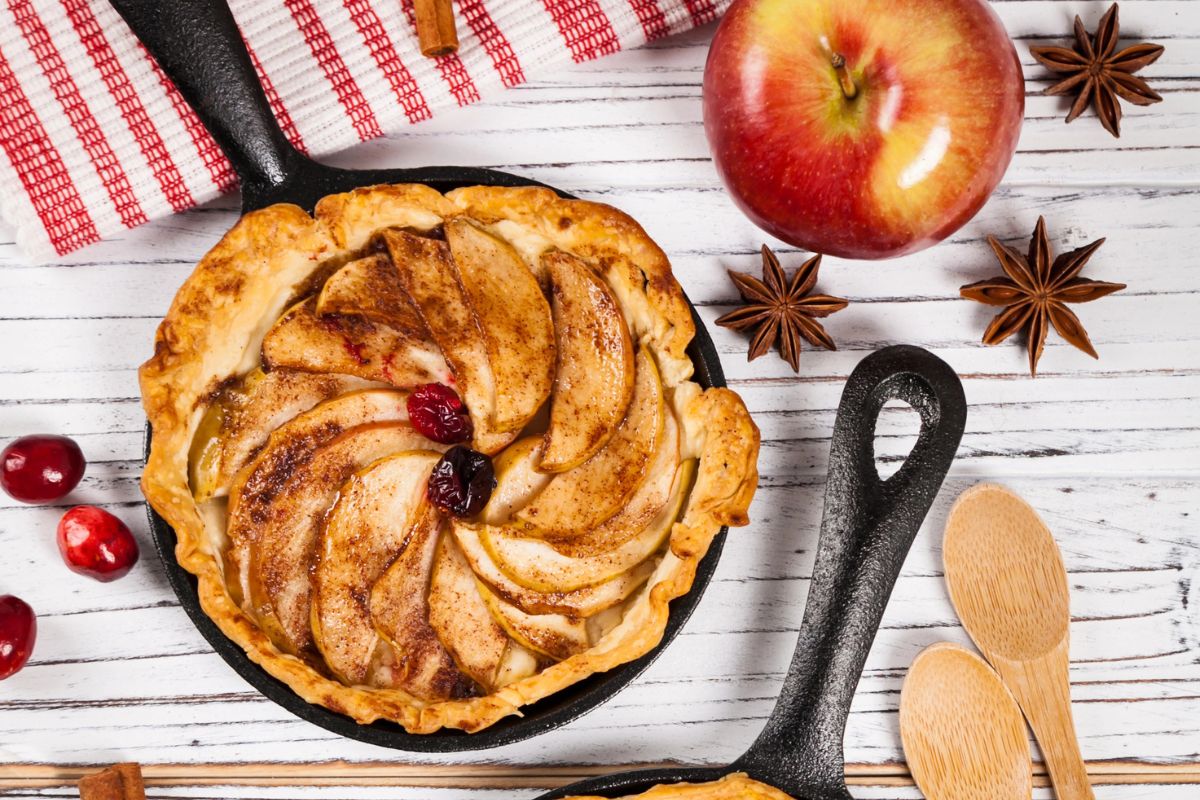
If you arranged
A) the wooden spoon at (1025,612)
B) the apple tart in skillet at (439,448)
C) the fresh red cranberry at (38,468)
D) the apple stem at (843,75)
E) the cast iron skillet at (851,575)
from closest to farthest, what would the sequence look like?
the apple stem at (843,75)
the apple tart in skillet at (439,448)
the cast iron skillet at (851,575)
the fresh red cranberry at (38,468)
the wooden spoon at (1025,612)

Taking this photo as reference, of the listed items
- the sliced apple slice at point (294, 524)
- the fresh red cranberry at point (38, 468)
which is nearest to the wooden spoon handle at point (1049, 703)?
the sliced apple slice at point (294, 524)

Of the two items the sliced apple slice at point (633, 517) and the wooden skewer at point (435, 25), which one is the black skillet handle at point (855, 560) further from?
the wooden skewer at point (435, 25)

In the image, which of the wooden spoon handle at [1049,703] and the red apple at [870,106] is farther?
the wooden spoon handle at [1049,703]

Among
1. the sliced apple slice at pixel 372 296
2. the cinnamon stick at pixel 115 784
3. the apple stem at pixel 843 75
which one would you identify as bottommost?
the cinnamon stick at pixel 115 784

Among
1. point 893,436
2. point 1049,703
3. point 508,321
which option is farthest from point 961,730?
point 508,321

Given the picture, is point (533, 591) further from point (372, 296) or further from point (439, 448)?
point (372, 296)

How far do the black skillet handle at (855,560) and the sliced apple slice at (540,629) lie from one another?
47 cm

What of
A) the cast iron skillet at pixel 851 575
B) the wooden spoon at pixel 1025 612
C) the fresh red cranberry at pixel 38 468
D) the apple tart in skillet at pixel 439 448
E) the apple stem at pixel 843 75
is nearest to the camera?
the apple stem at pixel 843 75

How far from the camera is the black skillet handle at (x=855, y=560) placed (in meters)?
2.21

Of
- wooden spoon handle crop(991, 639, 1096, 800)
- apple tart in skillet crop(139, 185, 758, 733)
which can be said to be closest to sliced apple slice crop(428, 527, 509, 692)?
apple tart in skillet crop(139, 185, 758, 733)

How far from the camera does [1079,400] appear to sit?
8.18 feet

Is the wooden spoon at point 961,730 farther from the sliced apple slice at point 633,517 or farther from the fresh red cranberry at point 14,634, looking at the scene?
Result: the fresh red cranberry at point 14,634

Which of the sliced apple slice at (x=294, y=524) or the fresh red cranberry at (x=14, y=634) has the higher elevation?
the sliced apple slice at (x=294, y=524)

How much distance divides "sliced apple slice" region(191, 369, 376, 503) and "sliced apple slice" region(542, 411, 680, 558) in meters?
0.55
